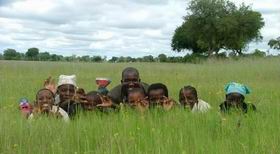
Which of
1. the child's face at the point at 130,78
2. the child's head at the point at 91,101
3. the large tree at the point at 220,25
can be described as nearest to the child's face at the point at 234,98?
the child's face at the point at 130,78

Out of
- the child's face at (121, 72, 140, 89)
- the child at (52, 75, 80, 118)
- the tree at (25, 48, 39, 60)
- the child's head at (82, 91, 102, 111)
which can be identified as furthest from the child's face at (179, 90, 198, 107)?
the tree at (25, 48, 39, 60)

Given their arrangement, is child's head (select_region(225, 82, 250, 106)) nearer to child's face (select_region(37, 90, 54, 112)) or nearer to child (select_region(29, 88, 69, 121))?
child (select_region(29, 88, 69, 121))

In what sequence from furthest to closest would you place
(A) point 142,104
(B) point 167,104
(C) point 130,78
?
(C) point 130,78 → (B) point 167,104 → (A) point 142,104

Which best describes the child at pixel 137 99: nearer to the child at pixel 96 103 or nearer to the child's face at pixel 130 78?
the child at pixel 96 103

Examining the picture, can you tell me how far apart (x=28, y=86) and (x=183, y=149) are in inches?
392

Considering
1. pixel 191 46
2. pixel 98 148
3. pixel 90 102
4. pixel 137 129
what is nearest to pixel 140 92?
pixel 90 102

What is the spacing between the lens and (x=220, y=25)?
62.2 m

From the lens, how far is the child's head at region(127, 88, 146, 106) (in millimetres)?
7258

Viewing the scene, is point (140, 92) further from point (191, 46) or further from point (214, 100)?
point (191, 46)

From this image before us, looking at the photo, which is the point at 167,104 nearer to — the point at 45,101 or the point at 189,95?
the point at 189,95

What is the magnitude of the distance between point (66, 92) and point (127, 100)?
2.81ft

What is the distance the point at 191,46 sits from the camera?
7681cm

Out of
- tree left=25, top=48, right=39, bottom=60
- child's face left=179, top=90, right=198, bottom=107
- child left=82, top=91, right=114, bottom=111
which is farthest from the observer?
tree left=25, top=48, right=39, bottom=60

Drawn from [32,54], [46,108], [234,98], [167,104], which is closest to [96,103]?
[167,104]
